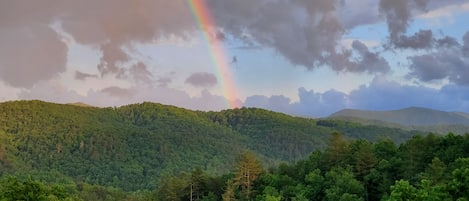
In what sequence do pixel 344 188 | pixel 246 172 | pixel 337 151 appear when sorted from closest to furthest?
pixel 344 188
pixel 337 151
pixel 246 172

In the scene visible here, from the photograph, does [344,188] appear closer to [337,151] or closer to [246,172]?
[337,151]

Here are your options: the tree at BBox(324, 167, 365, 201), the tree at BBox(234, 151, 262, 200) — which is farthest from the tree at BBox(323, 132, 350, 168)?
the tree at BBox(234, 151, 262, 200)

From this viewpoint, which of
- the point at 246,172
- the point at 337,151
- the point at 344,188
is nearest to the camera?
the point at 344,188

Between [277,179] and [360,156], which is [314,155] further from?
[360,156]

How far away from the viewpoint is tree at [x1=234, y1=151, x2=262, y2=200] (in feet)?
296

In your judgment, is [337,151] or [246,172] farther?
[246,172]

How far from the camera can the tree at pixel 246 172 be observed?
90.2m

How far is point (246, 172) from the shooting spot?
90750mm

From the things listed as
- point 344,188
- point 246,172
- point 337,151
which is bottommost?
point 344,188

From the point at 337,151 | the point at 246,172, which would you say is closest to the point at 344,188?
the point at 337,151

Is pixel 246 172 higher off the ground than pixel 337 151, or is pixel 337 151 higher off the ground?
pixel 337 151

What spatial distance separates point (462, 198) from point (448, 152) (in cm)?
4506

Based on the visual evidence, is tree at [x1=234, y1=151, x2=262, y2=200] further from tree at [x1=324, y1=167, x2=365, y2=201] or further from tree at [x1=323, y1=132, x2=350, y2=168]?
tree at [x1=324, y1=167, x2=365, y2=201]

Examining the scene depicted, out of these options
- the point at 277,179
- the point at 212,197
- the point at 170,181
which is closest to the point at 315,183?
the point at 277,179
